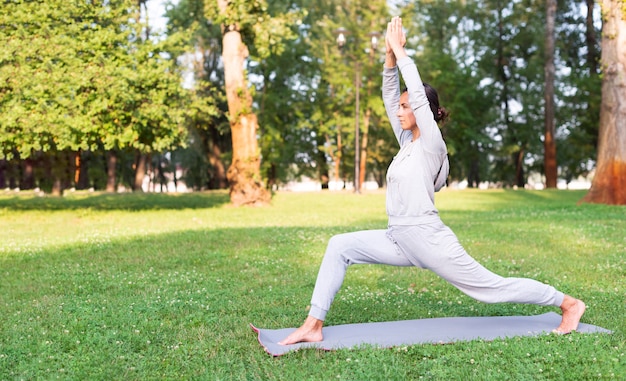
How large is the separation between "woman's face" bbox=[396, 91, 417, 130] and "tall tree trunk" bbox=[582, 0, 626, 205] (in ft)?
58.8

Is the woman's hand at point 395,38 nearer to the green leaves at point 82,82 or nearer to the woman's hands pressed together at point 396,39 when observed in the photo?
the woman's hands pressed together at point 396,39

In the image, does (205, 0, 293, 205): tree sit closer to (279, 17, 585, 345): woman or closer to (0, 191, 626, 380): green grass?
(0, 191, 626, 380): green grass

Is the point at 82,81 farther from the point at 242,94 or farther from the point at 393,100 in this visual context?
the point at 393,100

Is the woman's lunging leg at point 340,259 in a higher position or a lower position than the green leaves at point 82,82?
lower

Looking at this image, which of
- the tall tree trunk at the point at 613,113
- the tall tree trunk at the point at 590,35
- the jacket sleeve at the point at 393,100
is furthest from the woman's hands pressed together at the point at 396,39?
the tall tree trunk at the point at 590,35

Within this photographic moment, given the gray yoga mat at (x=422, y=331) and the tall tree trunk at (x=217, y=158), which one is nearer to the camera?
the gray yoga mat at (x=422, y=331)

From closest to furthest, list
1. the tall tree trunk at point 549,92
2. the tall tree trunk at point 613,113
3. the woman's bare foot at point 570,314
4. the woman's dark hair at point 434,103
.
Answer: the woman's dark hair at point 434,103, the woman's bare foot at point 570,314, the tall tree trunk at point 613,113, the tall tree trunk at point 549,92

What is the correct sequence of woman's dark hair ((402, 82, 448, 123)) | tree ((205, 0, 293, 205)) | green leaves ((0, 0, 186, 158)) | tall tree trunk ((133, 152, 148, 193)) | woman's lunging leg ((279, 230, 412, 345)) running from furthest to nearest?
Result: tall tree trunk ((133, 152, 148, 193)) < tree ((205, 0, 293, 205)) < green leaves ((0, 0, 186, 158)) < woman's lunging leg ((279, 230, 412, 345)) < woman's dark hair ((402, 82, 448, 123))

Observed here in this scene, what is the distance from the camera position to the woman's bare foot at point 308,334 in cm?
Answer: 582

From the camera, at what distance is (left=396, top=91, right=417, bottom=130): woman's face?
5.69m

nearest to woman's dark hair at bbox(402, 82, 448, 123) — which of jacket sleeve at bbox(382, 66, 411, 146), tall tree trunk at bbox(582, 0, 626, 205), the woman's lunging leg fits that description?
jacket sleeve at bbox(382, 66, 411, 146)

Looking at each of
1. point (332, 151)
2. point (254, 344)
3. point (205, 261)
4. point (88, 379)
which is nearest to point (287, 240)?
point (205, 261)

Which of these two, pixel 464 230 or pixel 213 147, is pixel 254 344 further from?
pixel 213 147

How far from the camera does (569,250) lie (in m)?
12.1
